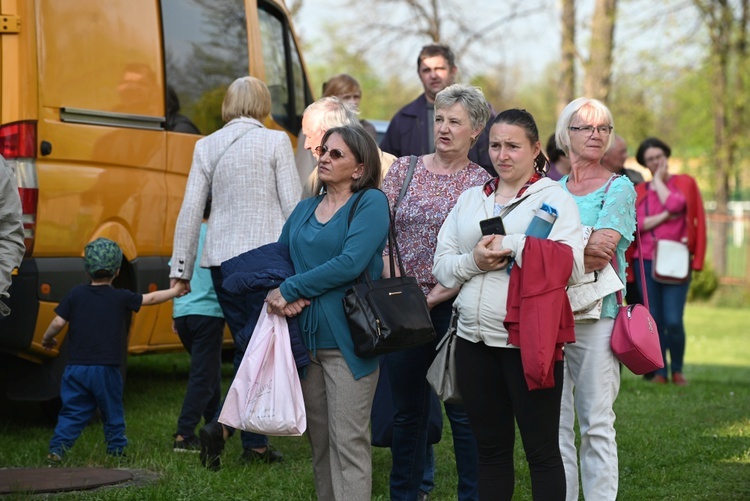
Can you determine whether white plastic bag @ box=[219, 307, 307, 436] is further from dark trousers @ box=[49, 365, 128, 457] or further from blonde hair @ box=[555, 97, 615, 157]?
dark trousers @ box=[49, 365, 128, 457]

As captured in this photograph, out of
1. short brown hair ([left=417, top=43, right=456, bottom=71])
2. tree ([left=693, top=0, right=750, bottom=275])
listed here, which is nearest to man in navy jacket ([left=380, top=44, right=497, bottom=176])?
short brown hair ([left=417, top=43, right=456, bottom=71])

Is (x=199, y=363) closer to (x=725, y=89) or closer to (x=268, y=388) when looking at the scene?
(x=268, y=388)

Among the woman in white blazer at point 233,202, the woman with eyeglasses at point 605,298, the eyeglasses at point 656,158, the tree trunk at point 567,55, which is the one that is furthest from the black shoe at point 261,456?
the tree trunk at point 567,55

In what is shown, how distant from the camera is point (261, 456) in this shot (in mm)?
6395

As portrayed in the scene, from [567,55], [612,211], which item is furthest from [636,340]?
[567,55]

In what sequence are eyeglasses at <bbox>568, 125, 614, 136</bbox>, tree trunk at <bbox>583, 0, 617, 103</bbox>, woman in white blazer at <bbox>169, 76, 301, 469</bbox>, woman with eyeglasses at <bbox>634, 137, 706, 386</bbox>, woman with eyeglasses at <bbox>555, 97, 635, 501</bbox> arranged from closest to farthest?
woman with eyeglasses at <bbox>555, 97, 635, 501</bbox>
eyeglasses at <bbox>568, 125, 614, 136</bbox>
woman in white blazer at <bbox>169, 76, 301, 469</bbox>
woman with eyeglasses at <bbox>634, 137, 706, 386</bbox>
tree trunk at <bbox>583, 0, 617, 103</bbox>

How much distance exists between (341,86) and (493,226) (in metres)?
3.36

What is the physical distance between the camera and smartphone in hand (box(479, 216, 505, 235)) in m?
4.32

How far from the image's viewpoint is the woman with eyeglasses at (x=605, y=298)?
4.78m

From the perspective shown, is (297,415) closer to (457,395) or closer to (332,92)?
(457,395)

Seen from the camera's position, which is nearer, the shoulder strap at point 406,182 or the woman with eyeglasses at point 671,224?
the shoulder strap at point 406,182

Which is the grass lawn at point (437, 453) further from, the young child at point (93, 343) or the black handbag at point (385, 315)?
the black handbag at point (385, 315)

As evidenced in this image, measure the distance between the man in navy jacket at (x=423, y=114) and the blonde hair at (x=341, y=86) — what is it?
589 millimetres

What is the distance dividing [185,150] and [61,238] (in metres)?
1.28
